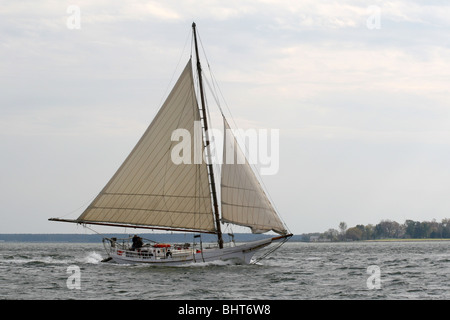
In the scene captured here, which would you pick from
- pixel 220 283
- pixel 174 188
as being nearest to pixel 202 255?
pixel 174 188

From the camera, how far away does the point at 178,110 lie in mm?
53906

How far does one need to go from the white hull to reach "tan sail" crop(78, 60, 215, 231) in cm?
198

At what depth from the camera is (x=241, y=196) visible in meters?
52.0

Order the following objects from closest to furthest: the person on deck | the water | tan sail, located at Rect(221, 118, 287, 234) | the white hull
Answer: the water → tan sail, located at Rect(221, 118, 287, 234) → the white hull → the person on deck

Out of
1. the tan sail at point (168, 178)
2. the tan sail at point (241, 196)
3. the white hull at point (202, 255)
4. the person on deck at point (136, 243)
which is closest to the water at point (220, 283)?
the white hull at point (202, 255)

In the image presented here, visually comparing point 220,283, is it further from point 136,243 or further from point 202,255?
point 136,243

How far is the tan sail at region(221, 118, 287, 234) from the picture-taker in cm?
5197

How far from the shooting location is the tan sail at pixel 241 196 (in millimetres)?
51969

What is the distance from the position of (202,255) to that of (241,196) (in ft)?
18.5

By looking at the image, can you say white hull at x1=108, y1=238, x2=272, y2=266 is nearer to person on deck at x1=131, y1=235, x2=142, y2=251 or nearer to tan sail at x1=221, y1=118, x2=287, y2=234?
person on deck at x1=131, y1=235, x2=142, y2=251

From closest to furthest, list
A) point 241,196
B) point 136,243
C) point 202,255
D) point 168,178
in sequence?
point 241,196
point 202,255
point 168,178
point 136,243

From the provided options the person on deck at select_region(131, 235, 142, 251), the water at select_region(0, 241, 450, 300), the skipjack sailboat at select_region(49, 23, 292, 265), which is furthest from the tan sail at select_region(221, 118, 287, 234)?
the person on deck at select_region(131, 235, 142, 251)
